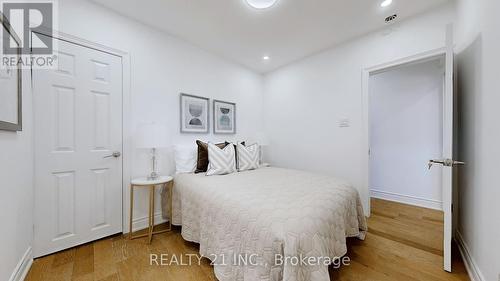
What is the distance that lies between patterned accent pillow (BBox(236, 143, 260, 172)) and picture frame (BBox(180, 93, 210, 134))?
675mm

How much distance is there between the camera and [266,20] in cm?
228

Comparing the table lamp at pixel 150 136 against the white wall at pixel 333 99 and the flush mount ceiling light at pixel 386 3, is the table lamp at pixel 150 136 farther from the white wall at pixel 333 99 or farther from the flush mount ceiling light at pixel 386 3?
the flush mount ceiling light at pixel 386 3

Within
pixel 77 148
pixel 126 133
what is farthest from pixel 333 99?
pixel 77 148

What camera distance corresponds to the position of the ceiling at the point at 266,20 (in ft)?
6.59

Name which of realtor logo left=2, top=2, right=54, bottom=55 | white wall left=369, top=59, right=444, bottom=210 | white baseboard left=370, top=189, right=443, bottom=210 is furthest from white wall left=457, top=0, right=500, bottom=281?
realtor logo left=2, top=2, right=54, bottom=55

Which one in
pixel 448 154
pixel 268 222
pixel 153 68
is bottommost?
pixel 268 222

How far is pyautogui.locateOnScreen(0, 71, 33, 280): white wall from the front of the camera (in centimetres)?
121

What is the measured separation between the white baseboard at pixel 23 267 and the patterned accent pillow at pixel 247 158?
6.79ft

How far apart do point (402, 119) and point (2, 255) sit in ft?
15.8

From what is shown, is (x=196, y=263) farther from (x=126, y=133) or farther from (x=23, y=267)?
(x=126, y=133)

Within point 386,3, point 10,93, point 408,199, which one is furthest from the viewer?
point 408,199

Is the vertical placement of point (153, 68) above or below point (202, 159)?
above

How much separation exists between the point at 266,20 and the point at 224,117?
62.0 inches

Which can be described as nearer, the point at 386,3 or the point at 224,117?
the point at 386,3
